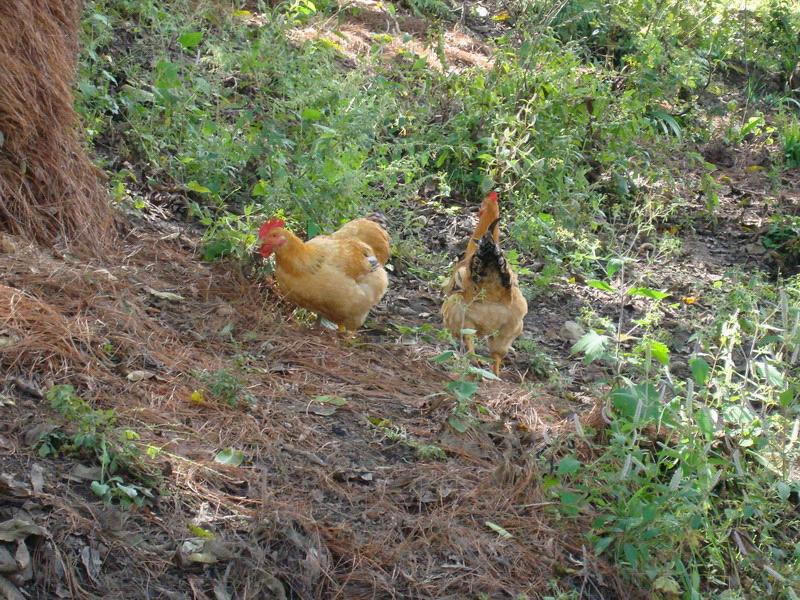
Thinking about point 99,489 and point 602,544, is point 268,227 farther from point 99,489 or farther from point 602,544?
point 602,544

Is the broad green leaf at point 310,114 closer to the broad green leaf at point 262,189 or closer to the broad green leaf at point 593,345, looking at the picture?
the broad green leaf at point 262,189

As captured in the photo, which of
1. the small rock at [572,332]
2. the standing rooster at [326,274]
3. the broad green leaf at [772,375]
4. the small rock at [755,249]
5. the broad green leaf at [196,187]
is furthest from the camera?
the small rock at [755,249]

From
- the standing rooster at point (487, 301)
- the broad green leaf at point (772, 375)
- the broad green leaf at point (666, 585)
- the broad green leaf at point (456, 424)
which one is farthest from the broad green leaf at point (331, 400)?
the broad green leaf at point (772, 375)

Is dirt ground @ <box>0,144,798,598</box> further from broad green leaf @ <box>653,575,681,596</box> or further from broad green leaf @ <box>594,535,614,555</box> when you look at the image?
broad green leaf @ <box>653,575,681,596</box>

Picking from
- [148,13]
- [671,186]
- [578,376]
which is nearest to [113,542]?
[578,376]

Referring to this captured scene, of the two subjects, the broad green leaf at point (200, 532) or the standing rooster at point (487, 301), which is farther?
the standing rooster at point (487, 301)

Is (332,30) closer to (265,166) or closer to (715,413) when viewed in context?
(265,166)

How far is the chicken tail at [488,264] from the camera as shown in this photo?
6035 millimetres

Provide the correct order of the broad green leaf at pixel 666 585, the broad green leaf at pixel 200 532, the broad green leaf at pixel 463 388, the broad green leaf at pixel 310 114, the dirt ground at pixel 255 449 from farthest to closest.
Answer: the broad green leaf at pixel 310 114, the broad green leaf at pixel 463 388, the broad green leaf at pixel 666 585, the broad green leaf at pixel 200 532, the dirt ground at pixel 255 449

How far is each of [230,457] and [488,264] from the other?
2.31m

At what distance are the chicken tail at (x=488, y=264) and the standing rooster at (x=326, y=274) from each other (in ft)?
2.02

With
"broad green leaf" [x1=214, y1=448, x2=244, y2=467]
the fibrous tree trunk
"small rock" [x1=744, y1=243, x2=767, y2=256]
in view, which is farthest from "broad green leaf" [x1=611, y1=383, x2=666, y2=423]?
"small rock" [x1=744, y1=243, x2=767, y2=256]

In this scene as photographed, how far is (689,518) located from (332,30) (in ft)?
23.6

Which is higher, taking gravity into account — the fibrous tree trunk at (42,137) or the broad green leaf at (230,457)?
the fibrous tree trunk at (42,137)
